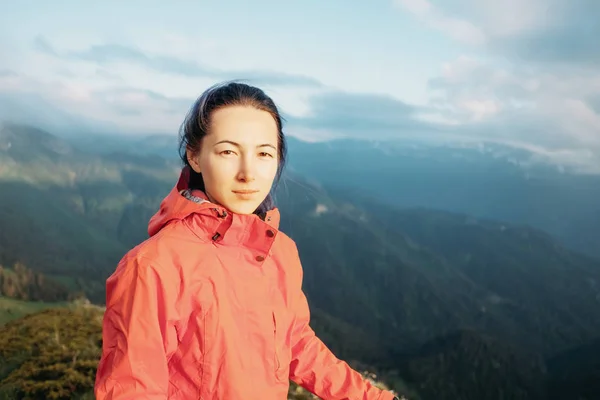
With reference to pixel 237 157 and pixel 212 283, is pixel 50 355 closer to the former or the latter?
pixel 212 283

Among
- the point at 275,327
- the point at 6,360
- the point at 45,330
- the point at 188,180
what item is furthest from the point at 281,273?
the point at 45,330

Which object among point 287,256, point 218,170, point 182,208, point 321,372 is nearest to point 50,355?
point 321,372

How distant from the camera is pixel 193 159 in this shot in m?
3.43

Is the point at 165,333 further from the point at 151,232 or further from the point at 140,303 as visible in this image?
the point at 151,232

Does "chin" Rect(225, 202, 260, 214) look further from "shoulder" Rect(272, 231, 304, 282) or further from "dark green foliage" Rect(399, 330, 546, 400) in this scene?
"dark green foliage" Rect(399, 330, 546, 400)

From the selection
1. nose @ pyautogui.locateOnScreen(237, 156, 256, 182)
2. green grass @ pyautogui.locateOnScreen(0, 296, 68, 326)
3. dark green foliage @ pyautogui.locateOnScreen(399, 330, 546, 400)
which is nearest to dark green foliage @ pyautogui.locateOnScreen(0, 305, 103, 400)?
green grass @ pyautogui.locateOnScreen(0, 296, 68, 326)

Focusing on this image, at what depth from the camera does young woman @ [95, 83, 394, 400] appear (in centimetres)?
264

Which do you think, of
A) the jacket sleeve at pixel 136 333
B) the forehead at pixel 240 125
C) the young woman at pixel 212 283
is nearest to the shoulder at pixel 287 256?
the young woman at pixel 212 283

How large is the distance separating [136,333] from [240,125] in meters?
1.37

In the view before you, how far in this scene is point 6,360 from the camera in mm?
7387

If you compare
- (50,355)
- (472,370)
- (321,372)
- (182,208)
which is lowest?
(472,370)

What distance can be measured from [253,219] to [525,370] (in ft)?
551

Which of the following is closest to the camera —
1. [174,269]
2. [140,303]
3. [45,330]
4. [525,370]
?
[140,303]

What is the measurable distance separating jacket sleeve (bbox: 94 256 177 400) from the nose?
790 millimetres
